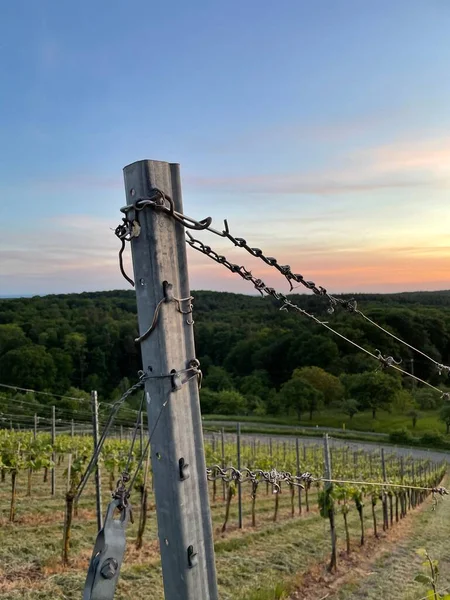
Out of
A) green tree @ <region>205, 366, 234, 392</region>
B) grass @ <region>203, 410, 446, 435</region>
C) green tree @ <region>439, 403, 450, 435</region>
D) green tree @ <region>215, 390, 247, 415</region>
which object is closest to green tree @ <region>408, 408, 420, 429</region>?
grass @ <region>203, 410, 446, 435</region>

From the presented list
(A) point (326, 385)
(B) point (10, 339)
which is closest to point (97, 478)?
(A) point (326, 385)

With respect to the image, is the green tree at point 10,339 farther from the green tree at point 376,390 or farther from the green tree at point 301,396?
the green tree at point 376,390

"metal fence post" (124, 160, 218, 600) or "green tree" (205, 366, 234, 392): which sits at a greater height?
"metal fence post" (124, 160, 218, 600)

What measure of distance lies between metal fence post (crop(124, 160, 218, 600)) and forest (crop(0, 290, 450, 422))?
38701 mm

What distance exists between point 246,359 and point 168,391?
167 feet

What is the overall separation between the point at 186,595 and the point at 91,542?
673 centimetres

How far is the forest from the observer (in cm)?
4150

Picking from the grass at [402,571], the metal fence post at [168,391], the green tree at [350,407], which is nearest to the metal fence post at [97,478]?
the grass at [402,571]

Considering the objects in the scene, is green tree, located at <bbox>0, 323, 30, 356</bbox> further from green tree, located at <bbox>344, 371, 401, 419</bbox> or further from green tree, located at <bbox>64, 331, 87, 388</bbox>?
green tree, located at <bbox>344, 371, 401, 419</bbox>

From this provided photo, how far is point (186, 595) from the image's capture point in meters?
1.59

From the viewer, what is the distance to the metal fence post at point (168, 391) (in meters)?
1.60

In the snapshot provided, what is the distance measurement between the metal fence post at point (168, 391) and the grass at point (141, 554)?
4.51 m

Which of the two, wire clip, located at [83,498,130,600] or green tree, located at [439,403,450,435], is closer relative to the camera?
wire clip, located at [83,498,130,600]

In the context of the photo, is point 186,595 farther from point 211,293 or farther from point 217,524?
point 211,293
